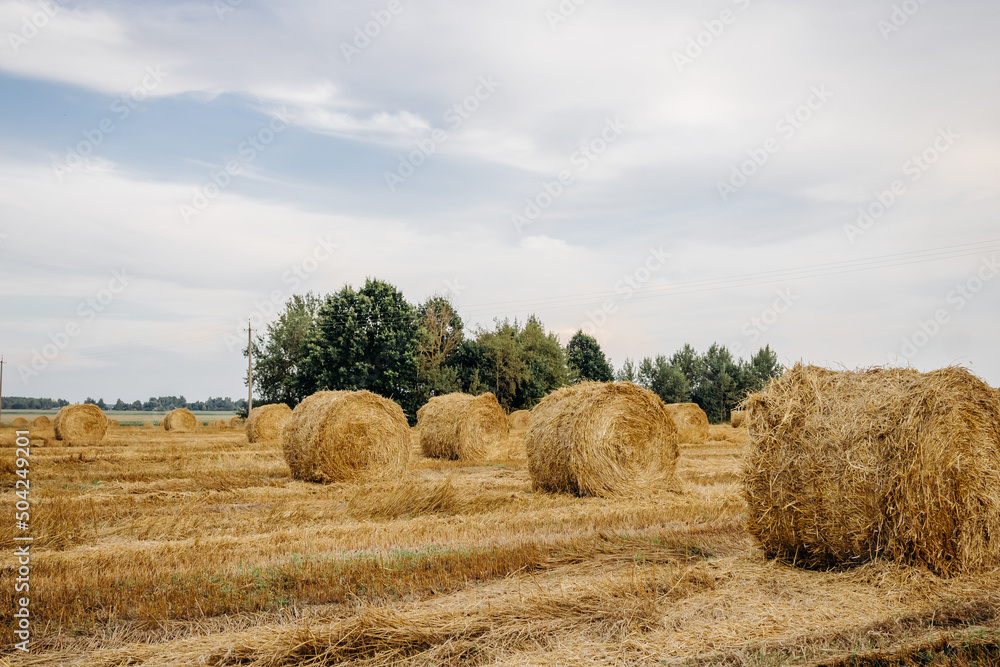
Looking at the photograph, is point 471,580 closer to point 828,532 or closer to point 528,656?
point 528,656

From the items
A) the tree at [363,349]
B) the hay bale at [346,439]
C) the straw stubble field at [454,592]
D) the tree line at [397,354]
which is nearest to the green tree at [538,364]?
the tree line at [397,354]

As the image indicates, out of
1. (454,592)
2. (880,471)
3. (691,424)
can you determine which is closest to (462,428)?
(691,424)

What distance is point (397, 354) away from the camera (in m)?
36.8

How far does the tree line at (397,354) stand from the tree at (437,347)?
2.4 inches

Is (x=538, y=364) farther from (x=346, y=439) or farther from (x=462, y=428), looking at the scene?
(x=346, y=439)

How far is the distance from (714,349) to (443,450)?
45494 millimetres

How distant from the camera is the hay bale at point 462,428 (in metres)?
18.8

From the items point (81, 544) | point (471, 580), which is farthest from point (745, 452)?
point (81, 544)

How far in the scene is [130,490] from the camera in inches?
449

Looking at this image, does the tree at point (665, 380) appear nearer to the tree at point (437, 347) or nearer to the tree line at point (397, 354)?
the tree line at point (397, 354)

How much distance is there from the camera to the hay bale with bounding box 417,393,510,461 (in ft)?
61.5

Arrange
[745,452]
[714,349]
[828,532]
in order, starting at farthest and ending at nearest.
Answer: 1. [714,349]
2. [745,452]
3. [828,532]

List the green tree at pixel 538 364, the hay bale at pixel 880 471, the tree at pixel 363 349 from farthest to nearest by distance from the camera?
the green tree at pixel 538 364
the tree at pixel 363 349
the hay bale at pixel 880 471

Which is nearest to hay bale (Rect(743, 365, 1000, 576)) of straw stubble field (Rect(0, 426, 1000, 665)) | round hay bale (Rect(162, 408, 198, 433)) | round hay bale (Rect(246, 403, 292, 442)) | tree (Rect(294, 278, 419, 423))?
straw stubble field (Rect(0, 426, 1000, 665))
